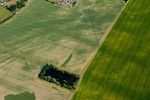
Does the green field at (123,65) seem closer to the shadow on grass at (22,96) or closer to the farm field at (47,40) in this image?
the farm field at (47,40)

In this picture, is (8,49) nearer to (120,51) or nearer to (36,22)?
(36,22)

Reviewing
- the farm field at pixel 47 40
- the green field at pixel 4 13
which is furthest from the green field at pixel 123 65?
the green field at pixel 4 13

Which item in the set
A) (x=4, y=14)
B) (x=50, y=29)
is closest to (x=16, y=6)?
(x=4, y=14)

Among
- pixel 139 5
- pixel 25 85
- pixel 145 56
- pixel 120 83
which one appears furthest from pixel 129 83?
pixel 139 5

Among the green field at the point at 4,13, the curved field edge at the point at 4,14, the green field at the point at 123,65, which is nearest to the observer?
the green field at the point at 123,65

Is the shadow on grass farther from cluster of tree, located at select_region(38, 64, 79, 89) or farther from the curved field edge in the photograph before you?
the curved field edge

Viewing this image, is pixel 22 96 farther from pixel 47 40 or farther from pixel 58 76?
pixel 47 40
